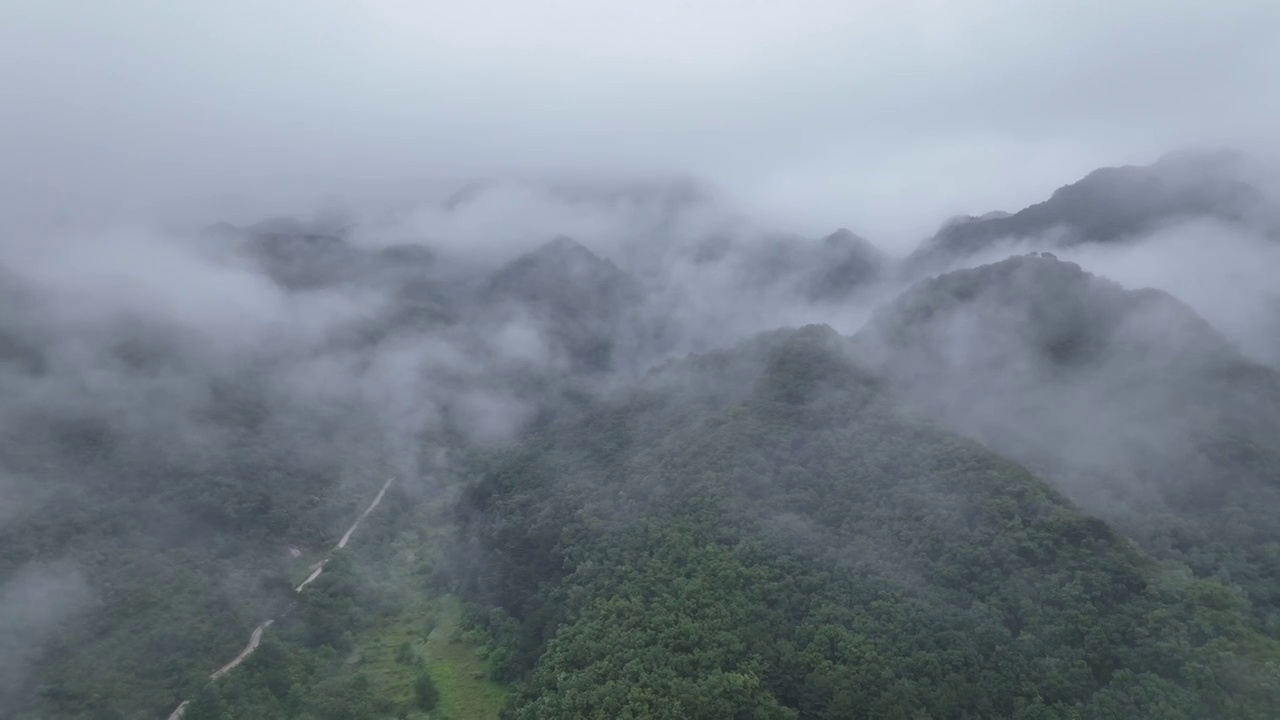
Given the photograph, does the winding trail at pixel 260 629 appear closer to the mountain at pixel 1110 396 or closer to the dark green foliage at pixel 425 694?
the dark green foliage at pixel 425 694

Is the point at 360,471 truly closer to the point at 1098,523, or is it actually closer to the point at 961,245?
the point at 1098,523

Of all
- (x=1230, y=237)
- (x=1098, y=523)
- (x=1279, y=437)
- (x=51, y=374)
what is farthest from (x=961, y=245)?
(x=51, y=374)

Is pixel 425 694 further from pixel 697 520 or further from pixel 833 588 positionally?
pixel 833 588

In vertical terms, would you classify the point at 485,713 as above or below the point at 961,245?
below

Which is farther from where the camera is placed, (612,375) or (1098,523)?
(612,375)

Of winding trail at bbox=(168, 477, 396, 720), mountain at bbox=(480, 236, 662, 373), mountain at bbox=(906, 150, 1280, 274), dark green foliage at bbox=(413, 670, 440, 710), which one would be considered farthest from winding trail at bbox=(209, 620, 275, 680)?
mountain at bbox=(906, 150, 1280, 274)
